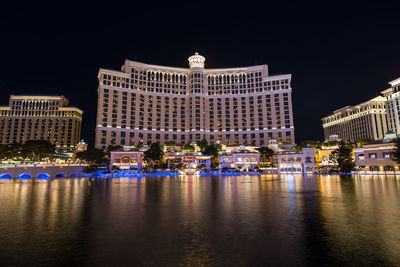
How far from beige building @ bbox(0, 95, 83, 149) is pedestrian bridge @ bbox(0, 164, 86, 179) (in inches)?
3864

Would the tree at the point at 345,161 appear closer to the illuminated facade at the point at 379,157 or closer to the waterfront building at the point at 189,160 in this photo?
the illuminated facade at the point at 379,157

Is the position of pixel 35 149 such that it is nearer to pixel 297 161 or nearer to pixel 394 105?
pixel 297 161

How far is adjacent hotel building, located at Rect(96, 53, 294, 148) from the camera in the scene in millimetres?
140000

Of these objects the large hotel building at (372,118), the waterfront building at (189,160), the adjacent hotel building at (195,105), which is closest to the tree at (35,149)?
the waterfront building at (189,160)

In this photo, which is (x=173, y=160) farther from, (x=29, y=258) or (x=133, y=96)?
(x=29, y=258)

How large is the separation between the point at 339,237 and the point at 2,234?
1439 centimetres

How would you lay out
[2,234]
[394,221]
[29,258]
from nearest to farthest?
[29,258] < [2,234] < [394,221]

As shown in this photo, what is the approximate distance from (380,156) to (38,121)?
189m

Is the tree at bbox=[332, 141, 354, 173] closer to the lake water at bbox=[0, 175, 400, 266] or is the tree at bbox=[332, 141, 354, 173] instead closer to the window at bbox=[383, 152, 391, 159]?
the window at bbox=[383, 152, 391, 159]

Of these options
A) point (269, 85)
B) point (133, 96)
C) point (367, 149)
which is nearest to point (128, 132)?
point (133, 96)

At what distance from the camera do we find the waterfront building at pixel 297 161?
85.3 m

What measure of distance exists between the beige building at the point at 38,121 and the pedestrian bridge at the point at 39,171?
98.1 meters

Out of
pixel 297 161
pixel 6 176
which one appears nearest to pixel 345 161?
pixel 297 161

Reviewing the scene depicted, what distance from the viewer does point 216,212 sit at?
1529 cm
